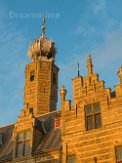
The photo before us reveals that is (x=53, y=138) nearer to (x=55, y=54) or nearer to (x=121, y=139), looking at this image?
(x=121, y=139)

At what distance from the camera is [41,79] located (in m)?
45.4

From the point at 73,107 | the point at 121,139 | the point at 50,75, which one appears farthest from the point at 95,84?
the point at 50,75

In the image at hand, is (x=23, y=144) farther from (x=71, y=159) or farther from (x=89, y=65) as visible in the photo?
(x=89, y=65)

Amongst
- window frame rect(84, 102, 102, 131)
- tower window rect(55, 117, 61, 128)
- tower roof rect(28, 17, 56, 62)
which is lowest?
window frame rect(84, 102, 102, 131)

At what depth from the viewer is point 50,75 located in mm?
46375

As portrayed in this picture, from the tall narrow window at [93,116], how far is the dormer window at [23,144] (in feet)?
16.8

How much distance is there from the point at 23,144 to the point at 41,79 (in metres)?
20.6

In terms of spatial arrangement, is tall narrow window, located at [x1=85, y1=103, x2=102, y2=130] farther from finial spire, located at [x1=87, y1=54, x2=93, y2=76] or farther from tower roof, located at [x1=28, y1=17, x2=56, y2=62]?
tower roof, located at [x1=28, y1=17, x2=56, y2=62]

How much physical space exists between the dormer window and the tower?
611 inches

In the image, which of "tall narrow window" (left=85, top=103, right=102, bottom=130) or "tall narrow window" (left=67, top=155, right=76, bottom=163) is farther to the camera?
"tall narrow window" (left=85, top=103, right=102, bottom=130)

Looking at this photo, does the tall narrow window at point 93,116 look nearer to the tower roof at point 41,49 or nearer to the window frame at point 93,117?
the window frame at point 93,117

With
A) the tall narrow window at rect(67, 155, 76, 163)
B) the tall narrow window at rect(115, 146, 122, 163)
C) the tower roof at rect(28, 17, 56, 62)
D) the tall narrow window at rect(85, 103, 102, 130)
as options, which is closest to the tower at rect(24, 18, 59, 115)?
the tower roof at rect(28, 17, 56, 62)

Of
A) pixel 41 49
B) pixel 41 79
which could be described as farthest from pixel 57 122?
pixel 41 49

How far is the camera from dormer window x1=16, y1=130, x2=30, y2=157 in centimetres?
2505
